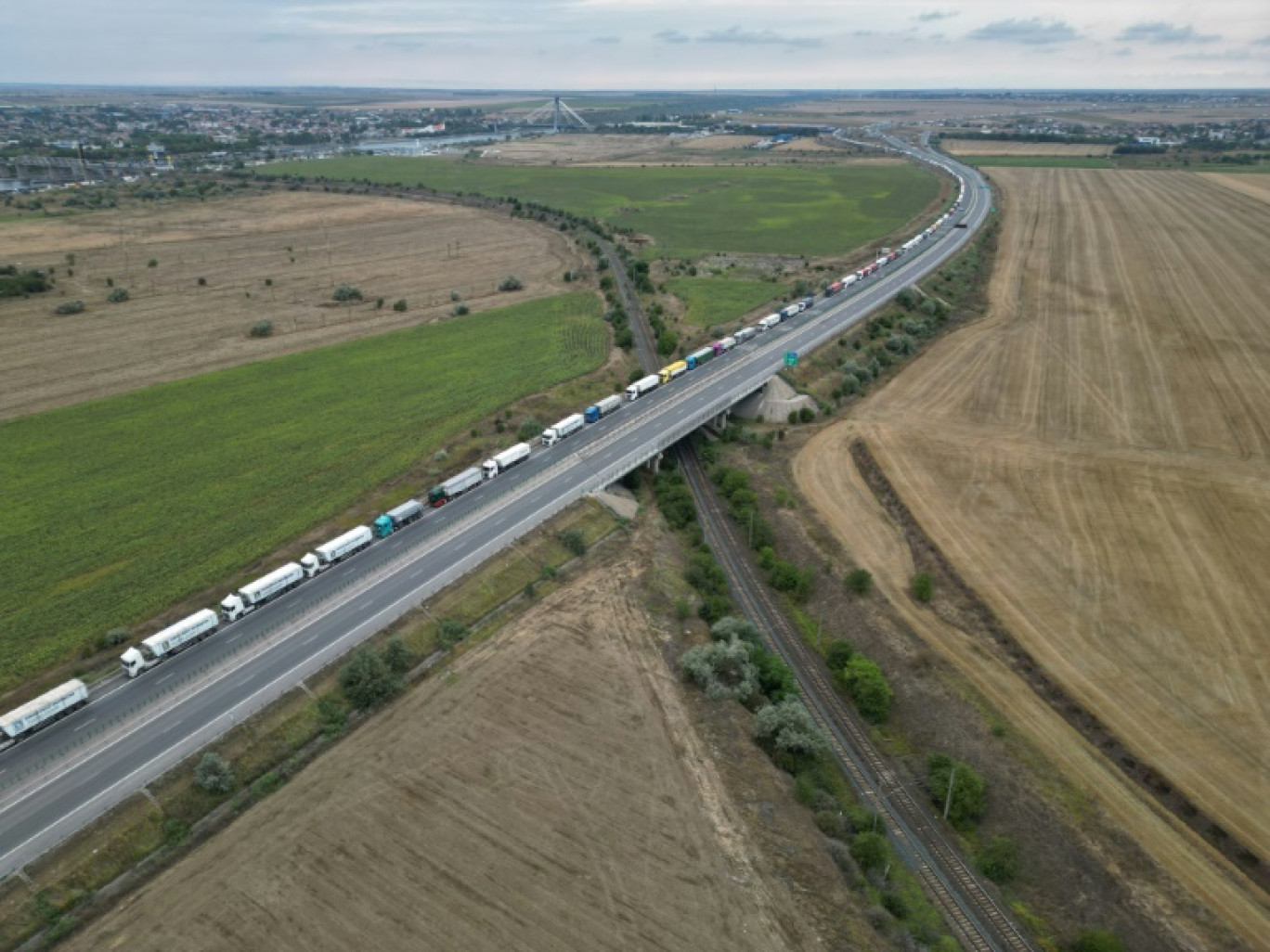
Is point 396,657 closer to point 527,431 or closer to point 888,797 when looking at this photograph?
point 888,797

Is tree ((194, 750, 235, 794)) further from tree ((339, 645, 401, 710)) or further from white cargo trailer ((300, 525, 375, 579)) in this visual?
white cargo trailer ((300, 525, 375, 579))

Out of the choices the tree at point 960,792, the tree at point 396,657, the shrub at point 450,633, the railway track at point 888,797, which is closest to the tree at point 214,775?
the tree at point 396,657

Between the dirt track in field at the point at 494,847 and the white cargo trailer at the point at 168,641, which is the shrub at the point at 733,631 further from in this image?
the white cargo trailer at the point at 168,641

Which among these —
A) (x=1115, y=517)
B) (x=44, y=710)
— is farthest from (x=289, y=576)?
(x=1115, y=517)

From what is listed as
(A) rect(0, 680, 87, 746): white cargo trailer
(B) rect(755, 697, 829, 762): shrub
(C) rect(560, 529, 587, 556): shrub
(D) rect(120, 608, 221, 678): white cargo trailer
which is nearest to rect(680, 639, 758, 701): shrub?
(B) rect(755, 697, 829, 762): shrub

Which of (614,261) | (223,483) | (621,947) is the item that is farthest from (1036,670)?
(614,261)

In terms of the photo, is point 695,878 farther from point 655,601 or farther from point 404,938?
point 655,601
